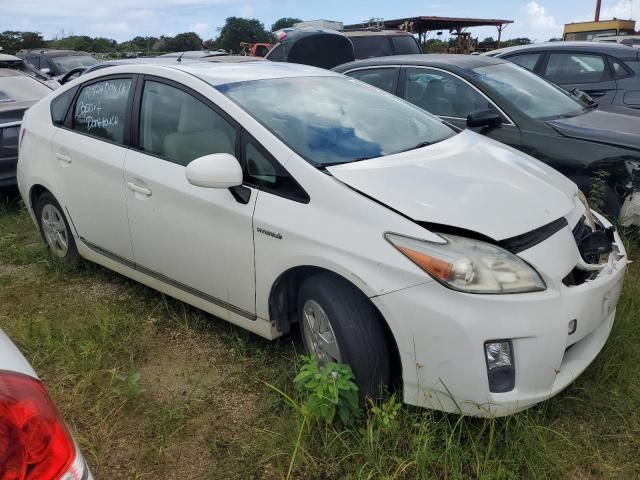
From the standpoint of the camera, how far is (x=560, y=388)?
2.25 meters

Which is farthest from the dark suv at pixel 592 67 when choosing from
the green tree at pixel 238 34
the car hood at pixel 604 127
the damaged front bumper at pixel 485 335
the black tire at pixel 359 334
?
the green tree at pixel 238 34

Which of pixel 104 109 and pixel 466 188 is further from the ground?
pixel 104 109

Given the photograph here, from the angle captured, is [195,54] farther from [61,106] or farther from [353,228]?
[353,228]

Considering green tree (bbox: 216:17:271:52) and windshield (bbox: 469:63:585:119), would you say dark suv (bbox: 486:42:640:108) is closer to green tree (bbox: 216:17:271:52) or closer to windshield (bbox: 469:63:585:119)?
windshield (bbox: 469:63:585:119)

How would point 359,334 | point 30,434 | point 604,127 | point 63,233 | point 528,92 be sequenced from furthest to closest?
point 528,92, point 604,127, point 63,233, point 359,334, point 30,434

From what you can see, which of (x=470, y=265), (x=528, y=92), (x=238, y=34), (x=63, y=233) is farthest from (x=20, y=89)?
(x=238, y=34)

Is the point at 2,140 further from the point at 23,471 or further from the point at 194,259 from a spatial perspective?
the point at 23,471

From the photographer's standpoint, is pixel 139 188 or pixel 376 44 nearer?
pixel 139 188

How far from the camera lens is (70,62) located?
14344mm

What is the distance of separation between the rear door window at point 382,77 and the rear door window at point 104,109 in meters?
2.41

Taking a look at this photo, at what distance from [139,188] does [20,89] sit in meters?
4.44

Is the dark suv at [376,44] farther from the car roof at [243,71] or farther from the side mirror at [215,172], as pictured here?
the side mirror at [215,172]

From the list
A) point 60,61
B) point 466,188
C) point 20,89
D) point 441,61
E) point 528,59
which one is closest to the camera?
point 466,188

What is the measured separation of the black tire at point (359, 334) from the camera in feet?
7.57
